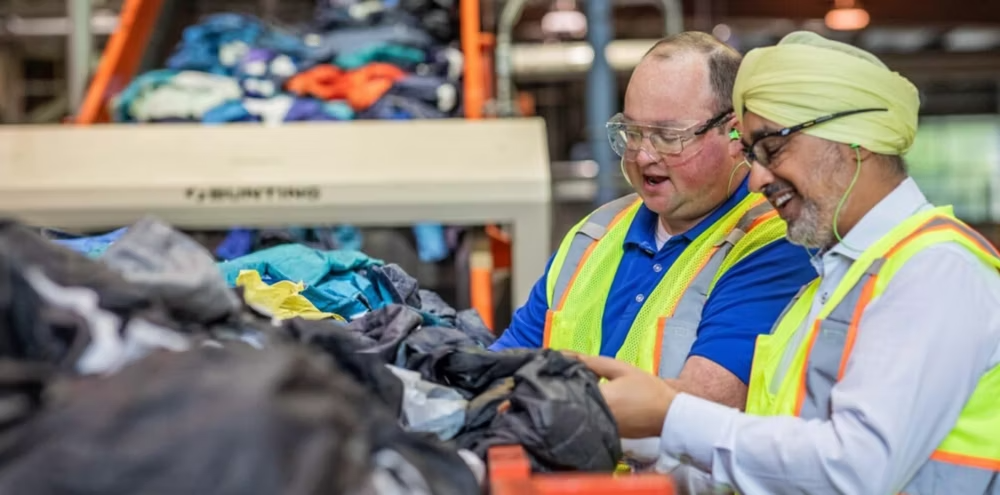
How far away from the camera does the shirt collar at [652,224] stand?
2441 mm

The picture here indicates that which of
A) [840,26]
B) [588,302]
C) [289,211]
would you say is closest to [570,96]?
[840,26]

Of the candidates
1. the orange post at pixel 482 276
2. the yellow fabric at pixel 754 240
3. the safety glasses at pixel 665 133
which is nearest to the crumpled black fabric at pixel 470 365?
the yellow fabric at pixel 754 240

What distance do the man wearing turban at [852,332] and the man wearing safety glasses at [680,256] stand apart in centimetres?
17

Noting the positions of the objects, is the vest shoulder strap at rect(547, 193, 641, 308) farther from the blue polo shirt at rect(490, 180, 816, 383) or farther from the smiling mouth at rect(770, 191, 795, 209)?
the smiling mouth at rect(770, 191, 795, 209)

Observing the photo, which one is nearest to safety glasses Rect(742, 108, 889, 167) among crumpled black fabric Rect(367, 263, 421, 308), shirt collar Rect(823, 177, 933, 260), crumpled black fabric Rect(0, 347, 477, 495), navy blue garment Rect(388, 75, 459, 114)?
shirt collar Rect(823, 177, 933, 260)

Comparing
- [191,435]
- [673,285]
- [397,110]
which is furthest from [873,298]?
[397,110]

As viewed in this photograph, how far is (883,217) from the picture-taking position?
6.20ft

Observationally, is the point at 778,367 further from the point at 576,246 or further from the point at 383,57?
the point at 383,57

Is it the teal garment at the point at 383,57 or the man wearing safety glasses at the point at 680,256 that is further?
the teal garment at the point at 383,57

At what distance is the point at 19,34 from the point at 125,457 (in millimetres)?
11657

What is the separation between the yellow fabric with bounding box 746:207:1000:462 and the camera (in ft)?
5.88

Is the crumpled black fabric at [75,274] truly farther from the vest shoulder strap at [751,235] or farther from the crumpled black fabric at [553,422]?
the vest shoulder strap at [751,235]

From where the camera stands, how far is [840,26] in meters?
11.9

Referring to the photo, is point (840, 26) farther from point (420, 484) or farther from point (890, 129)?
point (420, 484)
